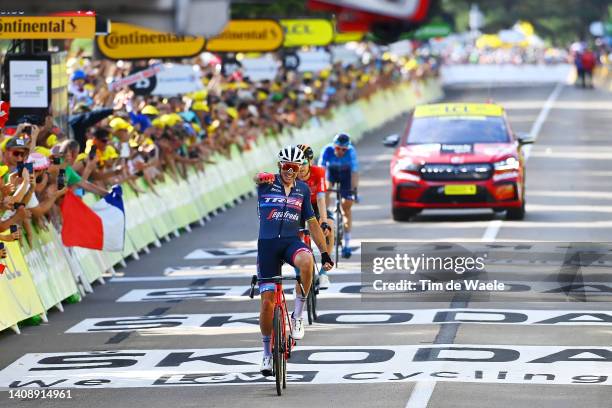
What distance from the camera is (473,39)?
436 ft

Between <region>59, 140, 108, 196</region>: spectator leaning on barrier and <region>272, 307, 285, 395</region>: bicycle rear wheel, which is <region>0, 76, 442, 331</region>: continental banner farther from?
<region>272, 307, 285, 395</region>: bicycle rear wheel

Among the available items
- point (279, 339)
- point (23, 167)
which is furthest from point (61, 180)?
point (279, 339)

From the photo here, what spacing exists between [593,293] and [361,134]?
114 ft

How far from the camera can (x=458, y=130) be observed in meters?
27.3

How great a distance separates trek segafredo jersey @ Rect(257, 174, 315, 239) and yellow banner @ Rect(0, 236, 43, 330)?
3.72 meters

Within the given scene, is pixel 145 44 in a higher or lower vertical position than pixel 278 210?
higher

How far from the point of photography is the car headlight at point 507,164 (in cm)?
2631

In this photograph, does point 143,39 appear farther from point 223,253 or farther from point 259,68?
point 259,68

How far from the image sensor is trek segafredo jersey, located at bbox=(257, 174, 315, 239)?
13367mm

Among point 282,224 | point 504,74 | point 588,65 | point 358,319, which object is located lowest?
point 504,74

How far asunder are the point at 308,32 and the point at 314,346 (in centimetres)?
2170

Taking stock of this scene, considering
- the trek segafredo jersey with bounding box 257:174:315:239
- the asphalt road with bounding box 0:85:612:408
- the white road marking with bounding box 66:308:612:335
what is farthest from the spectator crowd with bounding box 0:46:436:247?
the trek segafredo jersey with bounding box 257:174:315:239

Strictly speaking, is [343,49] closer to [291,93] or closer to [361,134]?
[361,134]

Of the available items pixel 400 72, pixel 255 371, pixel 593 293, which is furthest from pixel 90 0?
pixel 400 72
